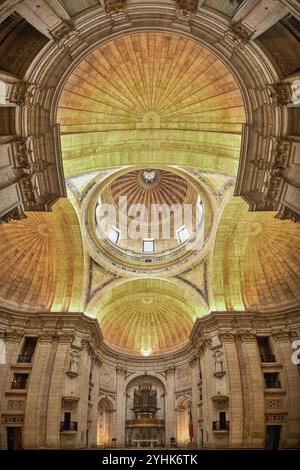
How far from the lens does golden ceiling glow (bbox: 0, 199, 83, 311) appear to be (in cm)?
2069

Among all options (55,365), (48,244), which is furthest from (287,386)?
(48,244)

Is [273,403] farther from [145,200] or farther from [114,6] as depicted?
[114,6]

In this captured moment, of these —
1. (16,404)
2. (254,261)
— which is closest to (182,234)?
(254,261)

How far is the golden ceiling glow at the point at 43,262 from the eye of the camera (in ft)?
67.9

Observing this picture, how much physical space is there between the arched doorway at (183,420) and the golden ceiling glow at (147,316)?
13.3 feet

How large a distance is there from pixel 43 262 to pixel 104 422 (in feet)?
43.0

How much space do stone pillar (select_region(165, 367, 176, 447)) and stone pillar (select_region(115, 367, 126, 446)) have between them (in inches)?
126

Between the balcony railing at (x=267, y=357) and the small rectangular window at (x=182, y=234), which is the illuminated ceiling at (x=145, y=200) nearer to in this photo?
the small rectangular window at (x=182, y=234)

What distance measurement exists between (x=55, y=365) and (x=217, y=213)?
12632 mm

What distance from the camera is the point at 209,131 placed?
13438 mm

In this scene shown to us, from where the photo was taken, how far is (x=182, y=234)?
1041 inches

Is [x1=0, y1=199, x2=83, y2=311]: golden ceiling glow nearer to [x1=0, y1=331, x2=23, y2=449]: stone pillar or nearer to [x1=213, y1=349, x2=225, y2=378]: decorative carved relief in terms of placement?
[x1=0, y1=331, x2=23, y2=449]: stone pillar

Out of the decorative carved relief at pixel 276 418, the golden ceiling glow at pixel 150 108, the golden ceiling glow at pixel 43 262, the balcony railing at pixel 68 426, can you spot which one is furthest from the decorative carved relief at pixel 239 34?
the balcony railing at pixel 68 426

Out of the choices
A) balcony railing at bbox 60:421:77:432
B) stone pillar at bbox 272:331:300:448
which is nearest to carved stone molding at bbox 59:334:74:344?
balcony railing at bbox 60:421:77:432
